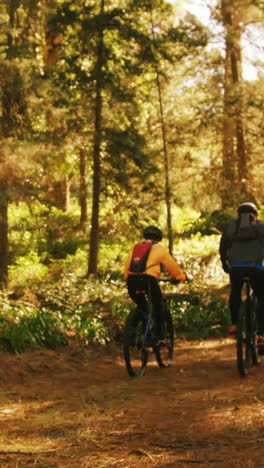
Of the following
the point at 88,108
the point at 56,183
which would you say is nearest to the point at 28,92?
the point at 88,108

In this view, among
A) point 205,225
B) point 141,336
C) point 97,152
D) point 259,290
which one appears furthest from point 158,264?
point 205,225

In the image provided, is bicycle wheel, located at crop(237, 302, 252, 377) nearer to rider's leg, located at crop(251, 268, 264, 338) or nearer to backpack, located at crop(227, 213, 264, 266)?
rider's leg, located at crop(251, 268, 264, 338)

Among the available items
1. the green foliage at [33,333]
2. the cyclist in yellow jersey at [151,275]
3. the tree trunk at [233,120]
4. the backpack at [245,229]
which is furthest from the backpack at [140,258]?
the tree trunk at [233,120]

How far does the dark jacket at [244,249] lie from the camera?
23.1 feet

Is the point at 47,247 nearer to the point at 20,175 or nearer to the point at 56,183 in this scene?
the point at 56,183

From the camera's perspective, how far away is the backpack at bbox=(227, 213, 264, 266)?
7.04 m

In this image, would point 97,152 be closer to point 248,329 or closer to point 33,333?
point 33,333

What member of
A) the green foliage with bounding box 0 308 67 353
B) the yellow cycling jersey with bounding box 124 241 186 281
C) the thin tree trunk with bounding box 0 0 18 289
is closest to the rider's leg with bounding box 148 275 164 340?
the yellow cycling jersey with bounding box 124 241 186 281

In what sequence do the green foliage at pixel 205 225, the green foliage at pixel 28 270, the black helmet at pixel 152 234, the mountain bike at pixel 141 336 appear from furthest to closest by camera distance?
the green foliage at pixel 205 225
the green foliage at pixel 28 270
the black helmet at pixel 152 234
the mountain bike at pixel 141 336

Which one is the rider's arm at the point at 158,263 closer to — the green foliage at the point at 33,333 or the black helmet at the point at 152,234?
the black helmet at the point at 152,234

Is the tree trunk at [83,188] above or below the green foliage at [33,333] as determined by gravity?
above

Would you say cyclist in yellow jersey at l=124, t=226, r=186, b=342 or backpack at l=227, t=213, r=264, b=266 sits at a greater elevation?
backpack at l=227, t=213, r=264, b=266

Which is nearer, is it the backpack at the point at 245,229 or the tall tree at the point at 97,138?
the backpack at the point at 245,229

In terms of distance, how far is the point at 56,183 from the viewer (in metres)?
24.2
